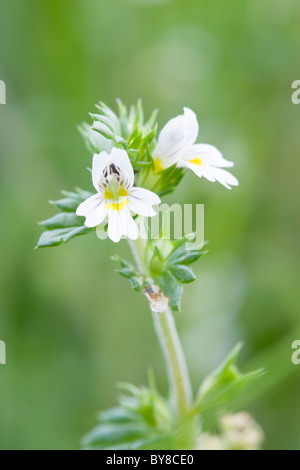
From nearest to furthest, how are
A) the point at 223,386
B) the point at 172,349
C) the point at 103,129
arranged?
the point at 103,129 < the point at 172,349 < the point at 223,386

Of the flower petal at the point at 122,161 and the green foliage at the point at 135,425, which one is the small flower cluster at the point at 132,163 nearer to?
the flower petal at the point at 122,161

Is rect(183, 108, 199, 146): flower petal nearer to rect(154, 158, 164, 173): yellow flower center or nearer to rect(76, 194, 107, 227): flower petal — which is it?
rect(154, 158, 164, 173): yellow flower center

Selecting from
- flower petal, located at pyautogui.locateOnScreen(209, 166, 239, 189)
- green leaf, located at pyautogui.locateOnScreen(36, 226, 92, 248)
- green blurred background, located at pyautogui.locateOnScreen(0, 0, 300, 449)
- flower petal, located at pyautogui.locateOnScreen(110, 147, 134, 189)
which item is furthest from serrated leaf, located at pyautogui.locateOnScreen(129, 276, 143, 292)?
green blurred background, located at pyautogui.locateOnScreen(0, 0, 300, 449)

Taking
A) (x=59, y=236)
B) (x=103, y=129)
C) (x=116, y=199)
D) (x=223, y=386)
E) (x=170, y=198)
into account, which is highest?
(x=170, y=198)

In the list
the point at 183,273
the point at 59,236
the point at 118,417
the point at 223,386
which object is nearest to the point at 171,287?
the point at 183,273

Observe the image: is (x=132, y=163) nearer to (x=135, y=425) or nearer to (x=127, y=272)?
(x=127, y=272)

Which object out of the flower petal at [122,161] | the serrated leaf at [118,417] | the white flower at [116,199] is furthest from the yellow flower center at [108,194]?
the serrated leaf at [118,417]

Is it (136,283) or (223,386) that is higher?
(136,283)
